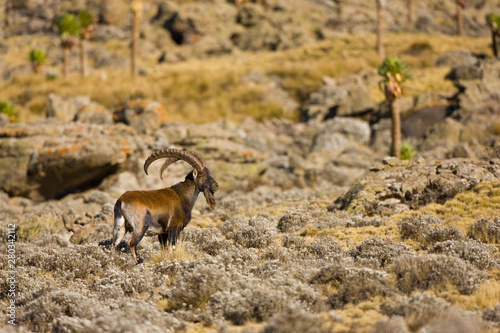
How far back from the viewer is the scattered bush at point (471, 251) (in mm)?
8297

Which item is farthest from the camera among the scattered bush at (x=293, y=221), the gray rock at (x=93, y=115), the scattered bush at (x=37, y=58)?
the scattered bush at (x=37, y=58)

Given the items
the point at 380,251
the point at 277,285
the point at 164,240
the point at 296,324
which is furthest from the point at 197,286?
the point at 380,251

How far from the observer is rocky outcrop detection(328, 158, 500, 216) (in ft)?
45.9

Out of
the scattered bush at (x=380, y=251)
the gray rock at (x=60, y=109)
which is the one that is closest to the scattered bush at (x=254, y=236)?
the scattered bush at (x=380, y=251)

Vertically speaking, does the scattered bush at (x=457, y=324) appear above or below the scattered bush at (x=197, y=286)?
above

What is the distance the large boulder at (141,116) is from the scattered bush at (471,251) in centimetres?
2022

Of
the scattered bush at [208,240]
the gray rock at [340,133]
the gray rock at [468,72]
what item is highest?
the gray rock at [468,72]

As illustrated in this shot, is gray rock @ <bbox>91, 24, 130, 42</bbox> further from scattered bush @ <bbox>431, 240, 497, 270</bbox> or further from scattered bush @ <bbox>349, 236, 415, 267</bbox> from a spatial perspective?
scattered bush @ <bbox>431, 240, 497, 270</bbox>

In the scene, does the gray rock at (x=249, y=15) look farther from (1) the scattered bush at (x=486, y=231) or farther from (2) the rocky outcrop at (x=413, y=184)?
(1) the scattered bush at (x=486, y=231)

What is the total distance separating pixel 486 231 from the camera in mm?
10273

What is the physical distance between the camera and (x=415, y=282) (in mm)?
7273

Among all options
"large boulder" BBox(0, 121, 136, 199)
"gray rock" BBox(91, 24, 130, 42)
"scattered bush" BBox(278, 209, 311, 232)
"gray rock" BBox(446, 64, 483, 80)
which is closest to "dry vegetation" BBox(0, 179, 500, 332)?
"scattered bush" BBox(278, 209, 311, 232)

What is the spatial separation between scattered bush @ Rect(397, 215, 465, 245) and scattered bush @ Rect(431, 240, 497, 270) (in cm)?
81

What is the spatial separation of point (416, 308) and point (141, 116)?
2341cm
